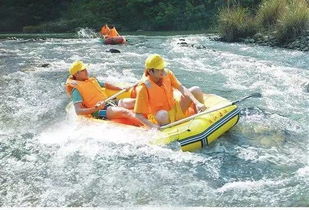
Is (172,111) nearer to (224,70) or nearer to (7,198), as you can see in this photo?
(7,198)

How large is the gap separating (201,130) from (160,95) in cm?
79

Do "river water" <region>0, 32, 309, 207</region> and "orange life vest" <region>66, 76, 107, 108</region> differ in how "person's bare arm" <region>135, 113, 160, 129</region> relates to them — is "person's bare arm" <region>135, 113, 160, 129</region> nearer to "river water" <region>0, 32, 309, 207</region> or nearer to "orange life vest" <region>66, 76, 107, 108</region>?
"river water" <region>0, 32, 309, 207</region>

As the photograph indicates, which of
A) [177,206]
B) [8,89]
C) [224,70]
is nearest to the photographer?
[177,206]

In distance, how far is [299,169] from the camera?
5.06 meters

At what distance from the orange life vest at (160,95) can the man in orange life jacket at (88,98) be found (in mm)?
474

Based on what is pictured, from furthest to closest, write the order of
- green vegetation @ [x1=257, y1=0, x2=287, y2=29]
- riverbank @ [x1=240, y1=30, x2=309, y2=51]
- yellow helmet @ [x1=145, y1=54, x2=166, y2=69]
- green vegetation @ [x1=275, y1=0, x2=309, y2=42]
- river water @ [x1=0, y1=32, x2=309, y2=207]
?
green vegetation @ [x1=257, y1=0, x2=287, y2=29], green vegetation @ [x1=275, y1=0, x2=309, y2=42], riverbank @ [x1=240, y1=30, x2=309, y2=51], yellow helmet @ [x1=145, y1=54, x2=166, y2=69], river water @ [x1=0, y1=32, x2=309, y2=207]

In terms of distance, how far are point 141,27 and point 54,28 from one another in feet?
17.4

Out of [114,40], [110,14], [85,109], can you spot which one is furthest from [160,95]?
[110,14]

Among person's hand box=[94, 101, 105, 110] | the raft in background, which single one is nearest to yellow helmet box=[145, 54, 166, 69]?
person's hand box=[94, 101, 105, 110]

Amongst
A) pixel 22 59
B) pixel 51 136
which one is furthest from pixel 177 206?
pixel 22 59

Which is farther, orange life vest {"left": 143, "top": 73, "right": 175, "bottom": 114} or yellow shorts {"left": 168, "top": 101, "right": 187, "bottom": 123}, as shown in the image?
yellow shorts {"left": 168, "top": 101, "right": 187, "bottom": 123}

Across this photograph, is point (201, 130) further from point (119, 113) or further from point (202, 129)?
point (119, 113)

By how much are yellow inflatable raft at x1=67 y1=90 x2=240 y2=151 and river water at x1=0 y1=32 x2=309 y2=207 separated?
0.11 m

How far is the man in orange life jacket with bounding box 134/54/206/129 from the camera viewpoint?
19.6 feet
